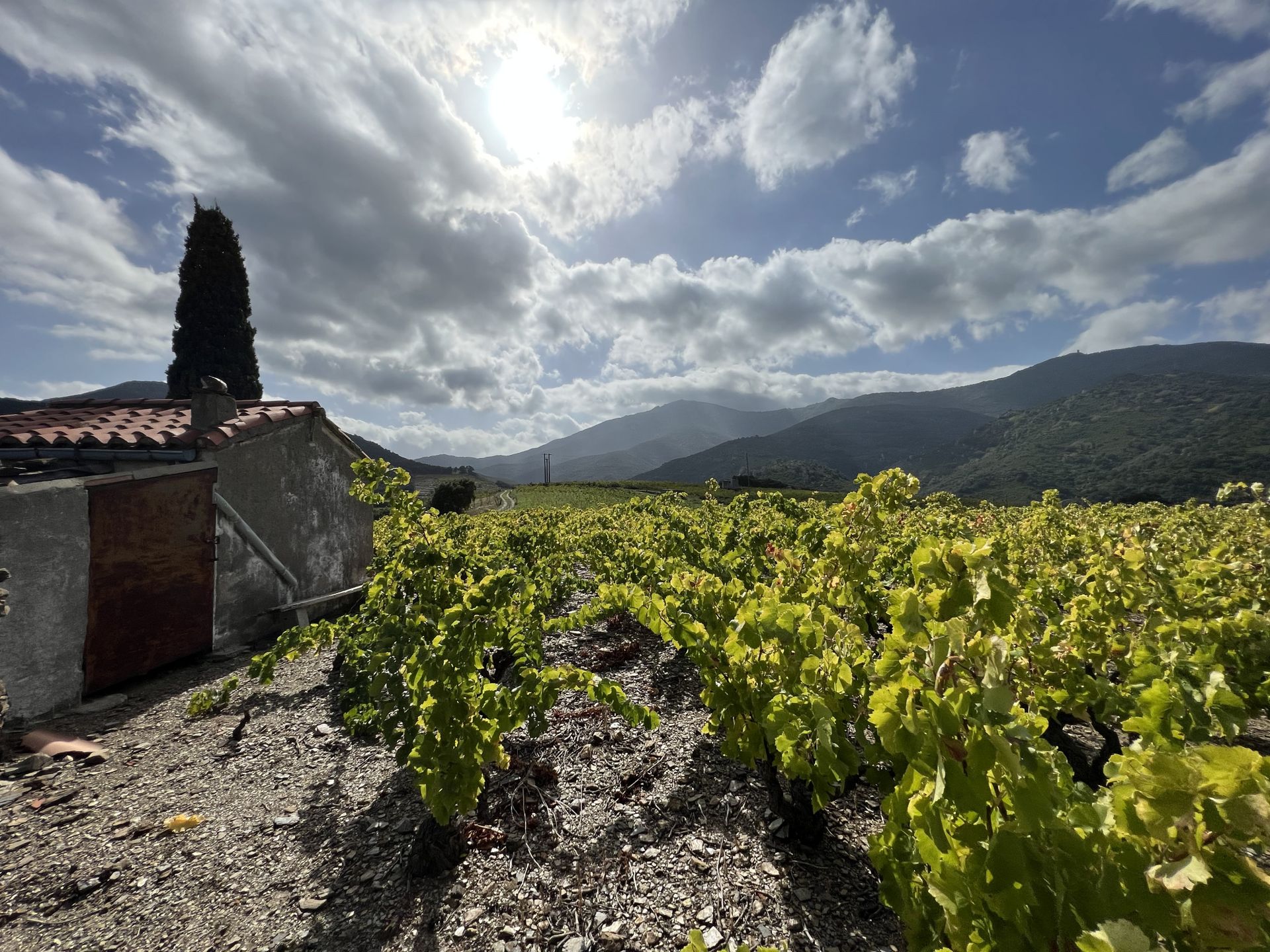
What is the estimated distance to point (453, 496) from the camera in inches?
1326

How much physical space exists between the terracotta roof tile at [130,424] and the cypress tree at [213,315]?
910 inches

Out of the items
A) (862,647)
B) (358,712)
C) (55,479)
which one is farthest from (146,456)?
(862,647)

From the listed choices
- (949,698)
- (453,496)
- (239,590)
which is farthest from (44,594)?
(453,496)

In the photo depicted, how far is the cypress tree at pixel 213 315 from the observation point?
95.0 ft

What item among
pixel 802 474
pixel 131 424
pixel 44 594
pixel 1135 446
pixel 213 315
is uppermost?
pixel 213 315

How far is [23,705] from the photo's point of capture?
5.32 m

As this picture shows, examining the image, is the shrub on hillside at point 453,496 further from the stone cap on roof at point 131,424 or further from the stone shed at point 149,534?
the stone shed at point 149,534

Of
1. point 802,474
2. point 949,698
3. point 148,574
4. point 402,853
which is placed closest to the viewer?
point 949,698

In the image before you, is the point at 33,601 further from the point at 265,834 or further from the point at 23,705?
the point at 265,834

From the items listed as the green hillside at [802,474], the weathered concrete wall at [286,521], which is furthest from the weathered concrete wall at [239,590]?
the green hillside at [802,474]

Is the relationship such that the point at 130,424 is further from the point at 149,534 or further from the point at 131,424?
the point at 149,534

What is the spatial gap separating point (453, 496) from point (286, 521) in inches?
1004

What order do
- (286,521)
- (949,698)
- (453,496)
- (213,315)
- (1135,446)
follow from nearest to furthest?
1. (949,698)
2. (286,521)
3. (213,315)
4. (453,496)
5. (1135,446)

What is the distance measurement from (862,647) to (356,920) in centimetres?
366
